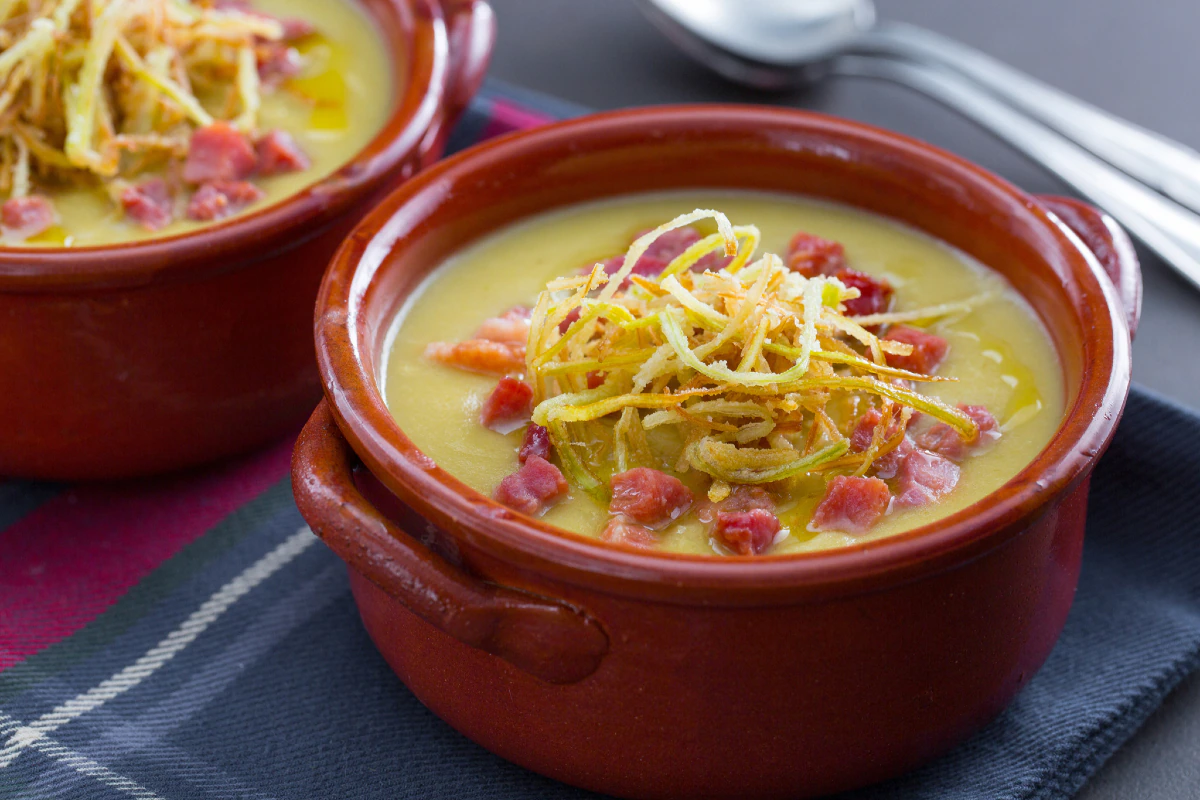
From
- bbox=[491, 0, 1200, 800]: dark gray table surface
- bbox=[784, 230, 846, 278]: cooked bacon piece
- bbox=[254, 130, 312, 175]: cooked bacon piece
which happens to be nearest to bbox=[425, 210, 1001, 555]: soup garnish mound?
bbox=[784, 230, 846, 278]: cooked bacon piece

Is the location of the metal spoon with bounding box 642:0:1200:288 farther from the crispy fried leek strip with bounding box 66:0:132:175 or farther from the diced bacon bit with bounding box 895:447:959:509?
the crispy fried leek strip with bounding box 66:0:132:175

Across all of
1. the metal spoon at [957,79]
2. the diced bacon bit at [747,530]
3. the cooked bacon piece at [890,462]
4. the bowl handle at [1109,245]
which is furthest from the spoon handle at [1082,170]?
the diced bacon bit at [747,530]

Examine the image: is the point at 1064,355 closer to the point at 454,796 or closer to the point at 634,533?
the point at 634,533

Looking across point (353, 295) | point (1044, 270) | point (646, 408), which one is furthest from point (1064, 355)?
point (353, 295)

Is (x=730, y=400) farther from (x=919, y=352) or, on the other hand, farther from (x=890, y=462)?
(x=919, y=352)

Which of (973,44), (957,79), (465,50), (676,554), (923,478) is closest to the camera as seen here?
(676,554)

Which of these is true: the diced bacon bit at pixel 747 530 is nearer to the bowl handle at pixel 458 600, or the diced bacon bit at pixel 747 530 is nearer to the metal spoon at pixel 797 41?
the bowl handle at pixel 458 600

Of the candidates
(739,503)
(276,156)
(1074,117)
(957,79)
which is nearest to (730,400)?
(739,503)

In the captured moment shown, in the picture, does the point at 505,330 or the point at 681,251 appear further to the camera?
the point at 681,251
